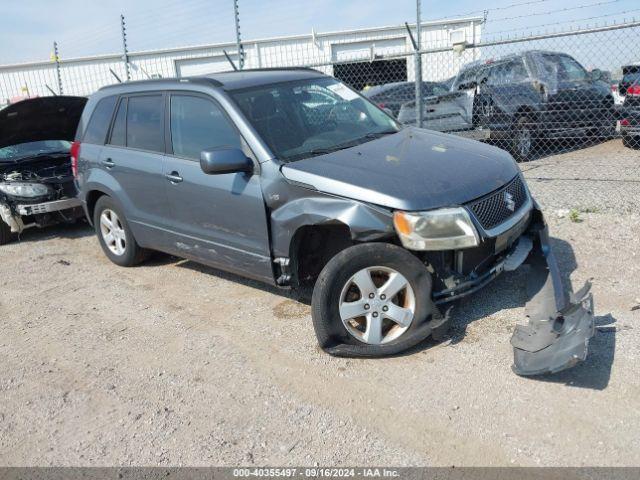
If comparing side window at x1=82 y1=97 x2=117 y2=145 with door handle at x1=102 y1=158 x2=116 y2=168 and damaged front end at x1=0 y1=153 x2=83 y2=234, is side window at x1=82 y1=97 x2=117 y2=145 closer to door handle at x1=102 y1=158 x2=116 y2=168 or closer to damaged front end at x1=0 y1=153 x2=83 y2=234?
door handle at x1=102 y1=158 x2=116 y2=168

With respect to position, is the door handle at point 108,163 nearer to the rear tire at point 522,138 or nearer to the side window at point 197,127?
the side window at point 197,127

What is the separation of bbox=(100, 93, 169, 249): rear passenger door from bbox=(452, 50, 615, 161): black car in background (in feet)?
19.4

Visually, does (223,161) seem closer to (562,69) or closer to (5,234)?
(5,234)

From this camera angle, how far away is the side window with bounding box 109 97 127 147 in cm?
570

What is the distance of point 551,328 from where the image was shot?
3.52 metres

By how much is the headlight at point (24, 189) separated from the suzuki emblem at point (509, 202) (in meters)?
5.69

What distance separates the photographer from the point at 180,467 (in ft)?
9.90

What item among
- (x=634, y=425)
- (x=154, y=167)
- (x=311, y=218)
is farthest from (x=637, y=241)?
(x=154, y=167)

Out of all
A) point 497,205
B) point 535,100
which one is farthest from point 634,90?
point 497,205

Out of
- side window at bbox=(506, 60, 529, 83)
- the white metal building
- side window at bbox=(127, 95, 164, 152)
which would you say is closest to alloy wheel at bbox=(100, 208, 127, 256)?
side window at bbox=(127, 95, 164, 152)

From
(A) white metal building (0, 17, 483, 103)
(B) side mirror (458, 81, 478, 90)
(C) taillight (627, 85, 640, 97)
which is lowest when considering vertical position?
(C) taillight (627, 85, 640, 97)

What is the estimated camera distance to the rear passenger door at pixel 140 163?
17.2 ft

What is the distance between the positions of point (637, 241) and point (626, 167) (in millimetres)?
4027

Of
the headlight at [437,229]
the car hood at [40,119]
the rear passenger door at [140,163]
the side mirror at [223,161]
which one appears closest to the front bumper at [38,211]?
the car hood at [40,119]
